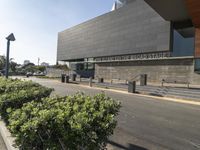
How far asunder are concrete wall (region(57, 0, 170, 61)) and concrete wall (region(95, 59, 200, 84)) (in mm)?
3550

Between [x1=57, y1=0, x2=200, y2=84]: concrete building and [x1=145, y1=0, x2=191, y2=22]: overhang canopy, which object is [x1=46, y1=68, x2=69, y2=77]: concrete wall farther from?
[x1=145, y1=0, x2=191, y2=22]: overhang canopy

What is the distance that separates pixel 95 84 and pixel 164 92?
1287 cm

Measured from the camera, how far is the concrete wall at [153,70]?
2964 cm

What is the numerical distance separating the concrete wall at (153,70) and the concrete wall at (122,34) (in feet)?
11.6

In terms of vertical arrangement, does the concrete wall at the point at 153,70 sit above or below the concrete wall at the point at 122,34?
below

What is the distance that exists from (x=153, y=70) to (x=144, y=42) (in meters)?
8.14

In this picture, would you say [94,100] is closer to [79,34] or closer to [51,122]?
[51,122]

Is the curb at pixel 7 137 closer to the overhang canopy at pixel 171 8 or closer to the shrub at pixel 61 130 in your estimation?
the shrub at pixel 61 130

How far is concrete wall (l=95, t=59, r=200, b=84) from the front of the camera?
29641 millimetres

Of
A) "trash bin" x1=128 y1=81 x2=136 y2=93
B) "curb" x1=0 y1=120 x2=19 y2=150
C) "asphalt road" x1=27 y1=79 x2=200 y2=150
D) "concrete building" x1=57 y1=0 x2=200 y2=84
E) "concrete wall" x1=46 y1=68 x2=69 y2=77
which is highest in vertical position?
"concrete building" x1=57 y1=0 x2=200 y2=84

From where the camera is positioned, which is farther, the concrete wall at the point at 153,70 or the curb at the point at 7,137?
the concrete wall at the point at 153,70

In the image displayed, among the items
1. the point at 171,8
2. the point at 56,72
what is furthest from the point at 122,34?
the point at 56,72

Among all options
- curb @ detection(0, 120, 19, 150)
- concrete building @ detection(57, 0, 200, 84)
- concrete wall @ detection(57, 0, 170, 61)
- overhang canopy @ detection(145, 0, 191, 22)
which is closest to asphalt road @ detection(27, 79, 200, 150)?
curb @ detection(0, 120, 19, 150)

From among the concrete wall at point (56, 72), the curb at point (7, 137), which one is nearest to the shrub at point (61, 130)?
the curb at point (7, 137)
